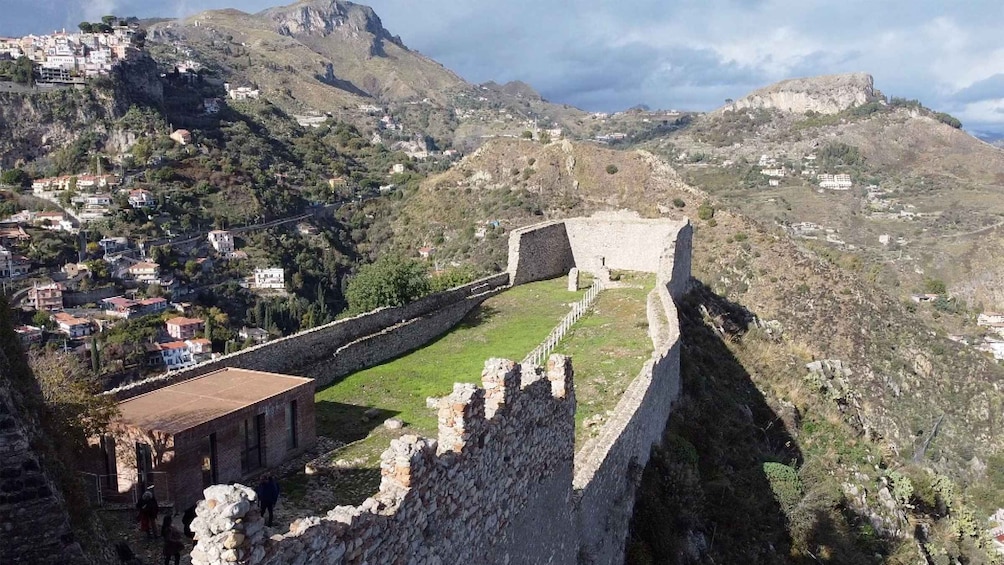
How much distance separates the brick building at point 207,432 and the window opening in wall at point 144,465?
1 cm

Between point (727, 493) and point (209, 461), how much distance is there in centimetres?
1023

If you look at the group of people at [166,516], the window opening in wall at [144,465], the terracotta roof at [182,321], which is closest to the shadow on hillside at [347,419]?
the window opening in wall at [144,465]

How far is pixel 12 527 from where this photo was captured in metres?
6.05

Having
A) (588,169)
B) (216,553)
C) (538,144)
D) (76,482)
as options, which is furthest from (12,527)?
(538,144)

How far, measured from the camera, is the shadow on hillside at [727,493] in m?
13.1

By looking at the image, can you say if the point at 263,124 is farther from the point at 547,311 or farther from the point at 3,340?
the point at 3,340

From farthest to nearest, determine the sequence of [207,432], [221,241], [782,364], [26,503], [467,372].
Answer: [221,241] → [782,364] → [467,372] → [207,432] → [26,503]

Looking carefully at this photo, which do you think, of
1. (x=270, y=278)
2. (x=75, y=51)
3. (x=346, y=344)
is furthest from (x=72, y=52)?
(x=346, y=344)

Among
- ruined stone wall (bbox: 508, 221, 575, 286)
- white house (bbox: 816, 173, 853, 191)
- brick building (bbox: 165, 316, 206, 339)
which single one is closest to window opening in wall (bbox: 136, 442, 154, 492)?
ruined stone wall (bbox: 508, 221, 575, 286)

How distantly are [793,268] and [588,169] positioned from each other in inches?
1069

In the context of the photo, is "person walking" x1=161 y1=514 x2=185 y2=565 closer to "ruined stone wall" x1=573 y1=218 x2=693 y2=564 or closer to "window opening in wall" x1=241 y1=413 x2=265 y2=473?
"window opening in wall" x1=241 y1=413 x2=265 y2=473

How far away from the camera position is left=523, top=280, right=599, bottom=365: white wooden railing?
17.5 m

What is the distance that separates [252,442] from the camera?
10.9 metres

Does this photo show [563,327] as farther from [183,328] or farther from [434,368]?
[183,328]
